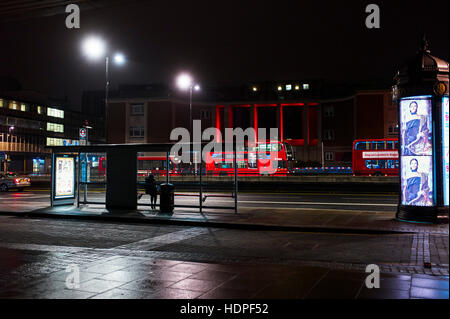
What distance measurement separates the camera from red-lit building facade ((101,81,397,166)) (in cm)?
5894

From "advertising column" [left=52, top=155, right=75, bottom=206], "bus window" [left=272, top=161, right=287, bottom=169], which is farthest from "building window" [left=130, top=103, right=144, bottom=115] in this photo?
"advertising column" [left=52, top=155, right=75, bottom=206]

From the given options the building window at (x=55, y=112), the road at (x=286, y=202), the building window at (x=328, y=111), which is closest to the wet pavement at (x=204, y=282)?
the road at (x=286, y=202)

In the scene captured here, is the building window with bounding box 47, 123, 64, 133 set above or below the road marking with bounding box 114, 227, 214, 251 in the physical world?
above

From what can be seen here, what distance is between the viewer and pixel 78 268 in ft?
22.2

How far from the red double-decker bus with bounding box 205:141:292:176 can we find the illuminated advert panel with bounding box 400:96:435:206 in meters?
26.1

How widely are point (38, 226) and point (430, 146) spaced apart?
11.8 metres

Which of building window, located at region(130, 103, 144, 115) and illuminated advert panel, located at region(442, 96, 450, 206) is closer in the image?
illuminated advert panel, located at region(442, 96, 450, 206)

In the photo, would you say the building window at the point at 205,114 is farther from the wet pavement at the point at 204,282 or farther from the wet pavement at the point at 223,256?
the wet pavement at the point at 204,282

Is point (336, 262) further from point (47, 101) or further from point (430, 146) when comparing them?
point (47, 101)

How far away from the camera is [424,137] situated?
11.2 m

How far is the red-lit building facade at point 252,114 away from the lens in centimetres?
5894

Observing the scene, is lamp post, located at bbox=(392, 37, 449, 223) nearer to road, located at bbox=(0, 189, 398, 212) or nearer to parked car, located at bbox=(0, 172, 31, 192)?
road, located at bbox=(0, 189, 398, 212)

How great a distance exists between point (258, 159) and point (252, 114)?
25117 millimetres

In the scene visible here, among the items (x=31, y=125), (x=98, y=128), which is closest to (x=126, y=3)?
(x=31, y=125)
